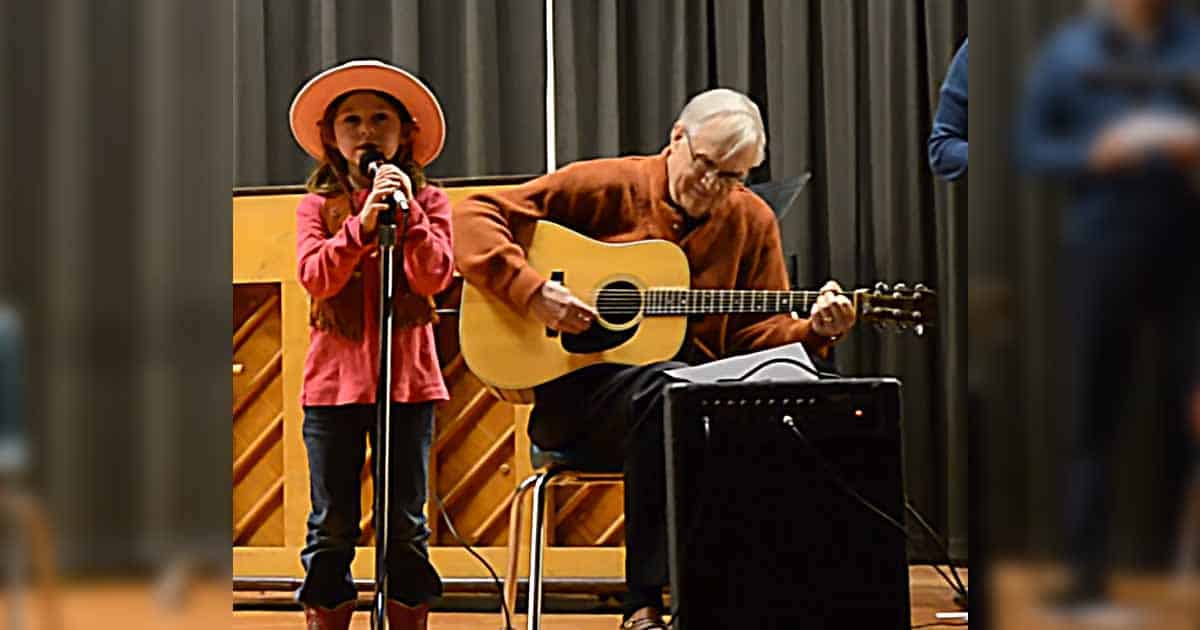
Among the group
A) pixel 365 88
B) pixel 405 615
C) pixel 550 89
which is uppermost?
pixel 550 89

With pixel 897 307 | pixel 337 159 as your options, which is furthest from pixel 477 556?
pixel 897 307

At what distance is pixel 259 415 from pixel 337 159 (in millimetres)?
760

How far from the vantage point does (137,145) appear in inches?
8.7

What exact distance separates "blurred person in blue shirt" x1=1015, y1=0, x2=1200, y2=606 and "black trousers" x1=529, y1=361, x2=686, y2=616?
66.4 inches

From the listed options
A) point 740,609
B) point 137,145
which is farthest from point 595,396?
point 137,145

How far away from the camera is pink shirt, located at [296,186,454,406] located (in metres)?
1.84

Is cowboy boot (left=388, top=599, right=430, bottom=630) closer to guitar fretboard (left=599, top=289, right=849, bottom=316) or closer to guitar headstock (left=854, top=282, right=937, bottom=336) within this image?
guitar fretboard (left=599, top=289, right=849, bottom=316)

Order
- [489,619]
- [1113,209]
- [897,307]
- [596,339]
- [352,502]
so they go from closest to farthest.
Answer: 1. [1113,209]
2. [352,502]
3. [596,339]
4. [897,307]
5. [489,619]

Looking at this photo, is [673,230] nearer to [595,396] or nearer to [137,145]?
[595,396]

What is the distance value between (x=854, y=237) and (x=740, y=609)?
1.70 meters

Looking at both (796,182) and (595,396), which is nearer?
(595,396)

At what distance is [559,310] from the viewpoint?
2.02 m

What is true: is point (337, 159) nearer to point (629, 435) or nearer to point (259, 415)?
point (629, 435)

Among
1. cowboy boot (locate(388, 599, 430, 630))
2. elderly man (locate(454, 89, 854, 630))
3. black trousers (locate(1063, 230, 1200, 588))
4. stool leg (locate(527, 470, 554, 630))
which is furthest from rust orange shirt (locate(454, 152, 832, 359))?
black trousers (locate(1063, 230, 1200, 588))
